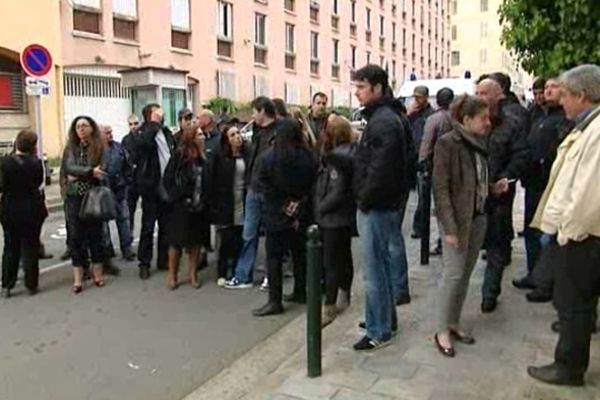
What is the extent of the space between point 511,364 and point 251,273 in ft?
10.5

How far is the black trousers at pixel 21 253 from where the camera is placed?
6.64 meters

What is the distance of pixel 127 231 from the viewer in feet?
27.2

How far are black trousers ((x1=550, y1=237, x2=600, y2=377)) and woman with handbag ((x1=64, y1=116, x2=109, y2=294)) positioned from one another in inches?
178

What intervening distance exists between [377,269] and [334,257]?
103 centimetres

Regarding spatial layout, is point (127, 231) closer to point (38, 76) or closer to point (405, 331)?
point (405, 331)

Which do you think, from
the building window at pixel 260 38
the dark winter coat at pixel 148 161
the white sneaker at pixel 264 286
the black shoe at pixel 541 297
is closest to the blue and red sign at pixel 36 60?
the dark winter coat at pixel 148 161

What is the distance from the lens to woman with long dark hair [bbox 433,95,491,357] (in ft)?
14.5

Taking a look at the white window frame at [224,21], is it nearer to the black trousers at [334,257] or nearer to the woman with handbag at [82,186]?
the woman with handbag at [82,186]

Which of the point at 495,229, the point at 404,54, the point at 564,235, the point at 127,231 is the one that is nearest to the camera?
the point at 564,235

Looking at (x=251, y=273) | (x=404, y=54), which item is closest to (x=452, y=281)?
(x=251, y=273)

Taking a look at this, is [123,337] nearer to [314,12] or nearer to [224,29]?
[224,29]

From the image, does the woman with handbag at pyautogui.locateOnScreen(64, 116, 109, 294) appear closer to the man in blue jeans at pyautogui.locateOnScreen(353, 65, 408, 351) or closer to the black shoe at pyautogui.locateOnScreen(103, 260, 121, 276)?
the black shoe at pyautogui.locateOnScreen(103, 260, 121, 276)

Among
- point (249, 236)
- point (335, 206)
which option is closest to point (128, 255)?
point (249, 236)

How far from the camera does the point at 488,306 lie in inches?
221
